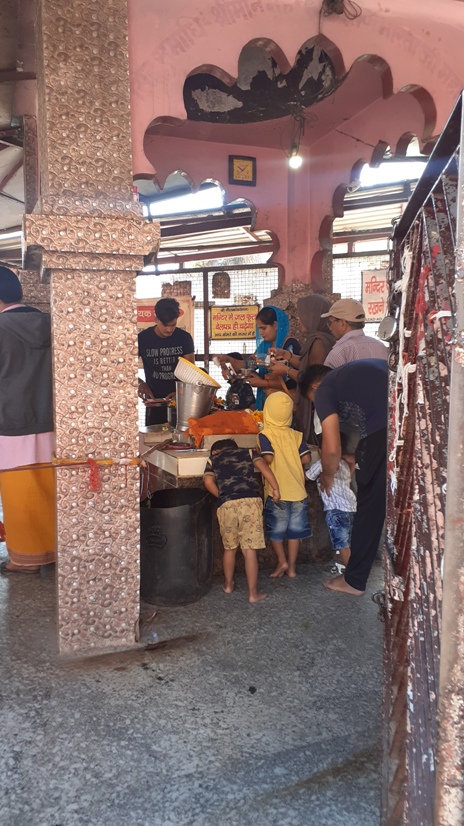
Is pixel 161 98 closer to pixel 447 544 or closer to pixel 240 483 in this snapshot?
pixel 240 483

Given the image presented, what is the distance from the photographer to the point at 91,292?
10.2 ft

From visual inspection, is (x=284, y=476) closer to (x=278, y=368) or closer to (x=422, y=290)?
(x=278, y=368)

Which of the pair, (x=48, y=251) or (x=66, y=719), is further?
(x=48, y=251)

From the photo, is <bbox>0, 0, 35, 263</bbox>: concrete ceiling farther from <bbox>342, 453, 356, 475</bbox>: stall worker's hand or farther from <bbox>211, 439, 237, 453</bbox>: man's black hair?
<bbox>342, 453, 356, 475</bbox>: stall worker's hand

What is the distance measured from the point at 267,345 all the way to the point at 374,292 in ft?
8.85

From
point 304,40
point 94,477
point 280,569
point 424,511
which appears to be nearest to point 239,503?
point 280,569

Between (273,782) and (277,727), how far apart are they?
0.33m

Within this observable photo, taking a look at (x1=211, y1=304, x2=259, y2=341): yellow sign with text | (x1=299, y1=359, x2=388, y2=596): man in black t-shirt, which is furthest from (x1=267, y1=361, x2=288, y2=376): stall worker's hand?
(x1=211, y1=304, x2=259, y2=341): yellow sign with text

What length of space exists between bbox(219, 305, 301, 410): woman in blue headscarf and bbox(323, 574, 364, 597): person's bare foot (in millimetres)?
1763

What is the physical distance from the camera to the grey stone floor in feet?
6.83

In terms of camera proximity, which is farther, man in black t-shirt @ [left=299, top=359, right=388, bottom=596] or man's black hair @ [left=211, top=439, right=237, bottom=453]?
man's black hair @ [left=211, top=439, right=237, bottom=453]

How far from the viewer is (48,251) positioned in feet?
9.83

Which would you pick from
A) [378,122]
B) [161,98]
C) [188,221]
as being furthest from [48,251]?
[188,221]

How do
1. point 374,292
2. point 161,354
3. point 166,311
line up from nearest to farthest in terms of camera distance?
point 166,311 < point 161,354 < point 374,292
